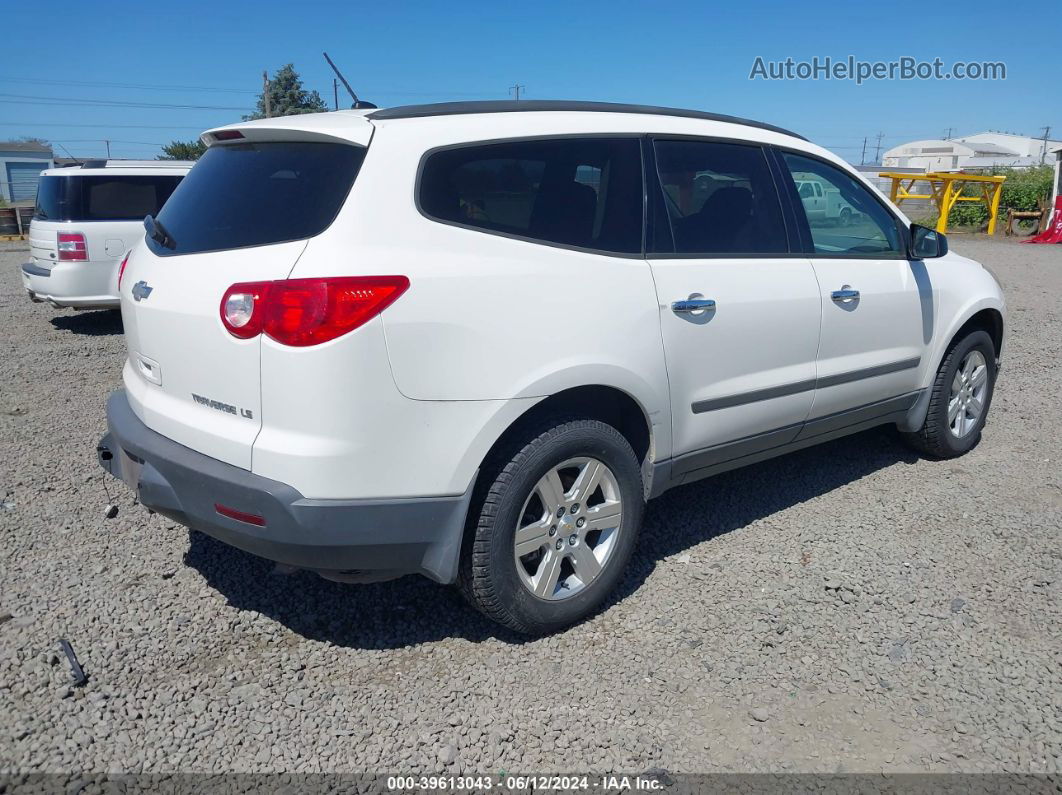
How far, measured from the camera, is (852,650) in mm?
3221

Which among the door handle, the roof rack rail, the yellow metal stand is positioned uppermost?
the yellow metal stand

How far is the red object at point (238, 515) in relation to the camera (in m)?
2.73

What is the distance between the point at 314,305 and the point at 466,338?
0.49 metres

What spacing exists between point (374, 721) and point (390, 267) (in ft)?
4.76

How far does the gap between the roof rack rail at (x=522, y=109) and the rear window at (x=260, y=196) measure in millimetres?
272

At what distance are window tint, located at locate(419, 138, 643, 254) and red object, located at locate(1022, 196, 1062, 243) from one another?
83.6 feet

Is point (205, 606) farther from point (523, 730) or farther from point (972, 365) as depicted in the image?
point (972, 365)

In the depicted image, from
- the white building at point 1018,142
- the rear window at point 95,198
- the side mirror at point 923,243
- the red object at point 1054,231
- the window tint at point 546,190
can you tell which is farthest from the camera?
the white building at point 1018,142

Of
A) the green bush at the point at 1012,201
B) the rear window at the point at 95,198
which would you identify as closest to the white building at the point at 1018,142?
the green bush at the point at 1012,201

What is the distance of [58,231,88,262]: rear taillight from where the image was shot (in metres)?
9.32

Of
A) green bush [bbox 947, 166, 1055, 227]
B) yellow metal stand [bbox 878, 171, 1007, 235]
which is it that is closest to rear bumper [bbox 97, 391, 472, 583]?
yellow metal stand [bbox 878, 171, 1007, 235]

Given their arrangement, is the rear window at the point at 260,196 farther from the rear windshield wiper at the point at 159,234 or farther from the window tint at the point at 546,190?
the window tint at the point at 546,190

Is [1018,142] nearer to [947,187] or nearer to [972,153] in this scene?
[972,153]

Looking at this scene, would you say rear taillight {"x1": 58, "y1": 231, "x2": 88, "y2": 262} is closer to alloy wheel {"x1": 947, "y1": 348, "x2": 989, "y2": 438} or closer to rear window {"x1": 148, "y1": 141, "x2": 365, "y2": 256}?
rear window {"x1": 148, "y1": 141, "x2": 365, "y2": 256}
